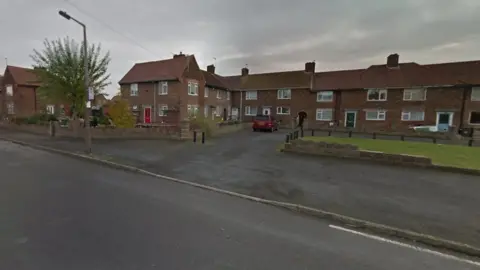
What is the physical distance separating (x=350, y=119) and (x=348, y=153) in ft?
83.0

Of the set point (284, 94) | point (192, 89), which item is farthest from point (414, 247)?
point (284, 94)

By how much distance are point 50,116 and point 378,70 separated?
3874cm

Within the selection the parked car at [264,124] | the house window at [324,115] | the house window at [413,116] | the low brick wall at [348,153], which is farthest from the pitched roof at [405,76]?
the low brick wall at [348,153]

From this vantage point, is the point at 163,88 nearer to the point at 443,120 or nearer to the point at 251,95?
the point at 251,95

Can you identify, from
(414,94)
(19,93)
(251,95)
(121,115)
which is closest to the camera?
(121,115)

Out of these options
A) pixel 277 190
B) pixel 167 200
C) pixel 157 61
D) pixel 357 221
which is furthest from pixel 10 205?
pixel 157 61

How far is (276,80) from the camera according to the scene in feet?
133

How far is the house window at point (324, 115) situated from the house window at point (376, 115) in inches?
177

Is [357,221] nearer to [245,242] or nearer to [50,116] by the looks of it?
[245,242]

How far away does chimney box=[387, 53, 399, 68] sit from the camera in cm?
3346

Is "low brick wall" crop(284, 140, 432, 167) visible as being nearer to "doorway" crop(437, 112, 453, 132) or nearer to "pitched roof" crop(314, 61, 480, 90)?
"doorway" crop(437, 112, 453, 132)

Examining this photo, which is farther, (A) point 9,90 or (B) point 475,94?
(A) point 9,90

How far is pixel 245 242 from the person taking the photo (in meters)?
4.16

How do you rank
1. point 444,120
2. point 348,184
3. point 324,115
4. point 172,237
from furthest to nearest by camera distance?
point 324,115
point 444,120
point 348,184
point 172,237
